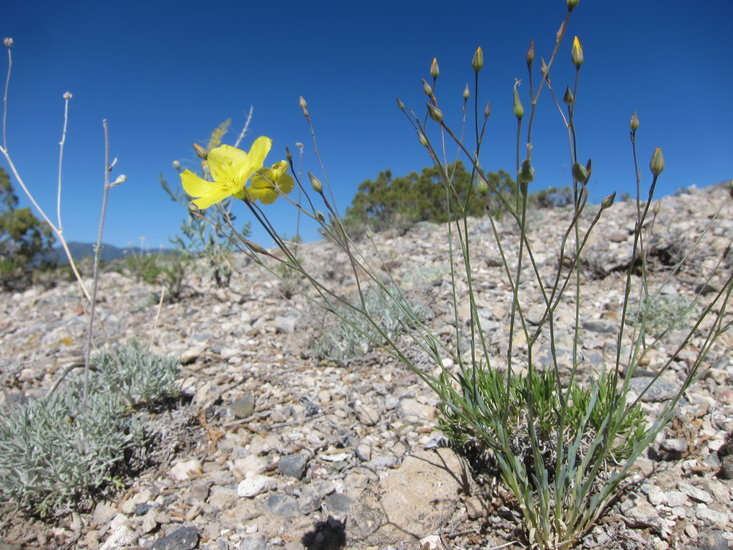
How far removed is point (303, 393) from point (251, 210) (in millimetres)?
1758

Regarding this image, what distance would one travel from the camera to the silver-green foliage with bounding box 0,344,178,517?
186cm

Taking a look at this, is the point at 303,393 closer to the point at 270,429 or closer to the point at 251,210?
the point at 270,429

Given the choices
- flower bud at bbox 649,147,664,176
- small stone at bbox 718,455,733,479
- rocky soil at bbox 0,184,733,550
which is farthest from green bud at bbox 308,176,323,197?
small stone at bbox 718,455,733,479

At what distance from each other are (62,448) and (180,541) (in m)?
0.76

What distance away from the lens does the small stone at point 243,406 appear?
2.53 m

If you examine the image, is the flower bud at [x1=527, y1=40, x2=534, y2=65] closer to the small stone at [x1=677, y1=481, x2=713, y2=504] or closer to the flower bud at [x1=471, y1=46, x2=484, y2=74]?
the flower bud at [x1=471, y1=46, x2=484, y2=74]

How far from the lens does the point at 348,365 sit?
3.06 meters

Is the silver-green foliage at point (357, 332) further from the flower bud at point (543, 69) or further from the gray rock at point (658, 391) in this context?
the flower bud at point (543, 69)

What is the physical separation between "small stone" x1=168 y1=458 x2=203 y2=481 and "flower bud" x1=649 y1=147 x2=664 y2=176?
7.46 ft

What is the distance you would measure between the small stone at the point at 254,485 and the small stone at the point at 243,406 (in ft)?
1.86

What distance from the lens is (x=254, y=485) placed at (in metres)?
1.95

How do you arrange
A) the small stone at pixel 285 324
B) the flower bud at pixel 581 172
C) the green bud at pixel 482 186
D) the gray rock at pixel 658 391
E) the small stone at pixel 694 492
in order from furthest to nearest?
the small stone at pixel 285 324 < the gray rock at pixel 658 391 < the small stone at pixel 694 492 < the green bud at pixel 482 186 < the flower bud at pixel 581 172

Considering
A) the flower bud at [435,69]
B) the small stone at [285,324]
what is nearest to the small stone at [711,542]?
the flower bud at [435,69]

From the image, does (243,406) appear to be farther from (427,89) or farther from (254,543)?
(427,89)
